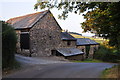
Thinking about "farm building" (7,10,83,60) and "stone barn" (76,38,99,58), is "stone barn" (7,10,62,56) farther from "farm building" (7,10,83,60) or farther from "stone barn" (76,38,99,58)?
"stone barn" (76,38,99,58)

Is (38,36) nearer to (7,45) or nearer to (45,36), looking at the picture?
(45,36)

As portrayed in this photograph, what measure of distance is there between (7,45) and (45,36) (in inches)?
428

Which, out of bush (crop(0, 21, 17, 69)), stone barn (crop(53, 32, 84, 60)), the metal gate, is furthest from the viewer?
stone barn (crop(53, 32, 84, 60))

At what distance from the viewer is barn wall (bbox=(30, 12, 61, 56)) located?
19906 mm

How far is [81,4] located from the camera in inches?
375

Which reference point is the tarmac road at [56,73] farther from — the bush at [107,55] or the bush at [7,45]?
the bush at [107,55]

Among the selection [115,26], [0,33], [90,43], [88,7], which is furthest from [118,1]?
[90,43]

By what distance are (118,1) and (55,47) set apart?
54.2 ft

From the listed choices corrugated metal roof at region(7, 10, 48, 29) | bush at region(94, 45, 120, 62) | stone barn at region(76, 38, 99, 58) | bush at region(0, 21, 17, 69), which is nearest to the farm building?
corrugated metal roof at region(7, 10, 48, 29)

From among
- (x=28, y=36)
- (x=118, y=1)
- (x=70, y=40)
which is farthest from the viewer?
(x=70, y=40)

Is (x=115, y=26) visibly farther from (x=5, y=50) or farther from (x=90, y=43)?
(x=90, y=43)

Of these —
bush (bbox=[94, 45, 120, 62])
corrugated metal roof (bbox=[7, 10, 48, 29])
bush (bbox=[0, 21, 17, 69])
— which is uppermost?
corrugated metal roof (bbox=[7, 10, 48, 29])

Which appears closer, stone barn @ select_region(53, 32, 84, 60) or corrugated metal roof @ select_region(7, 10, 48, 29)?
corrugated metal roof @ select_region(7, 10, 48, 29)

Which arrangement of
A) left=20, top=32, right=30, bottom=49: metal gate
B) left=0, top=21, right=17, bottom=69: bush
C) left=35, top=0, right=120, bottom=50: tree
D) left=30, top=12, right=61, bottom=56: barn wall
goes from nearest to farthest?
left=35, top=0, right=120, bottom=50: tree → left=0, top=21, right=17, bottom=69: bush → left=20, top=32, right=30, bottom=49: metal gate → left=30, top=12, right=61, bottom=56: barn wall
